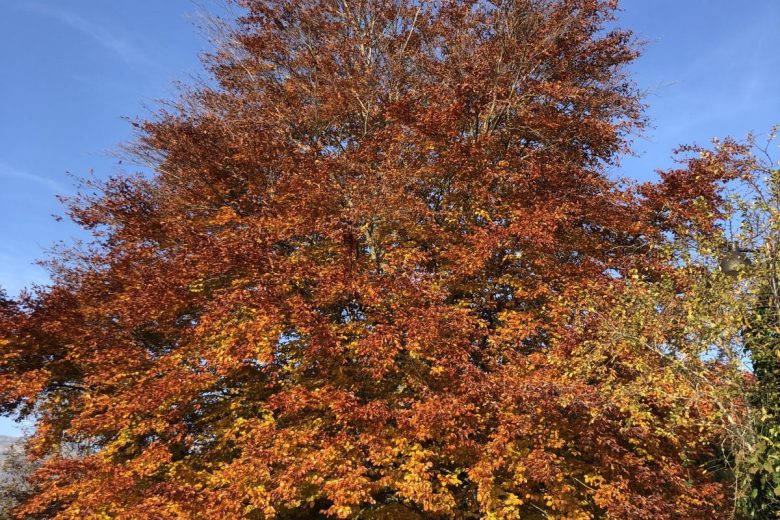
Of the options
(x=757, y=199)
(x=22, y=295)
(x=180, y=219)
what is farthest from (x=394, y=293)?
(x=22, y=295)

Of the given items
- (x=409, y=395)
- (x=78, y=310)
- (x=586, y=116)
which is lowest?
(x=409, y=395)

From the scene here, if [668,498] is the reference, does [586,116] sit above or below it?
above

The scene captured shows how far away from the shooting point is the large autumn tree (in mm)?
10414

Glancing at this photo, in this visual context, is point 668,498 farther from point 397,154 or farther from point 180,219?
point 180,219

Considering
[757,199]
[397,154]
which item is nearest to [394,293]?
[397,154]

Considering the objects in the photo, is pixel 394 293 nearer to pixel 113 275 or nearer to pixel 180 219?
pixel 180 219

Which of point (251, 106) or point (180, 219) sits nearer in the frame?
point (180, 219)

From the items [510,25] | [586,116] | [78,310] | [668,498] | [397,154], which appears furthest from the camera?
[586,116]

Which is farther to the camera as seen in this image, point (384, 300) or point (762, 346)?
point (384, 300)

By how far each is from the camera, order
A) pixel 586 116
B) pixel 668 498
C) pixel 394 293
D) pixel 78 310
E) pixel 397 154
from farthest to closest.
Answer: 1. pixel 586 116
2. pixel 397 154
3. pixel 78 310
4. pixel 394 293
5. pixel 668 498

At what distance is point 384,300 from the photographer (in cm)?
1226

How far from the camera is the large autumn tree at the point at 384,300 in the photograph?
10.4m

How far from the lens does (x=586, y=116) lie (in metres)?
18.6

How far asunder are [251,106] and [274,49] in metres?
2.49
